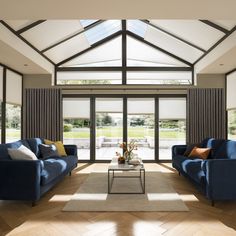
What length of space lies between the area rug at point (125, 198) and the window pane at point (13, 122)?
2598 mm

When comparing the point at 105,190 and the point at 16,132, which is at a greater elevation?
the point at 16,132

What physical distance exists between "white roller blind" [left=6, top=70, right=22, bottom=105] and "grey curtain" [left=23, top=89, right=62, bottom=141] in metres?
0.29

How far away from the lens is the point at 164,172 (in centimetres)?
634

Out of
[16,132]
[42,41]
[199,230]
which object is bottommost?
[199,230]

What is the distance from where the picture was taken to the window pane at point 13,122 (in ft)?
21.3

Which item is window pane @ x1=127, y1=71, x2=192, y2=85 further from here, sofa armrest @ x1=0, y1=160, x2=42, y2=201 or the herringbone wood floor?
sofa armrest @ x1=0, y1=160, x2=42, y2=201

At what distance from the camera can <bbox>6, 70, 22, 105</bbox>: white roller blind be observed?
6.46m

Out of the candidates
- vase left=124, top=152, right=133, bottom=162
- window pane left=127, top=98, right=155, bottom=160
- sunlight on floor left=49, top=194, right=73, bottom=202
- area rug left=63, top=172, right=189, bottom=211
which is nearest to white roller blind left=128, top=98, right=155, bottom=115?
window pane left=127, top=98, right=155, bottom=160

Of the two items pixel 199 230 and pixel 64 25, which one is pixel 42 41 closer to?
pixel 64 25

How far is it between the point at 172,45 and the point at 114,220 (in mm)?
5090

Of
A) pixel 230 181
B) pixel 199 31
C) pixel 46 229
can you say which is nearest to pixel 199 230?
pixel 230 181

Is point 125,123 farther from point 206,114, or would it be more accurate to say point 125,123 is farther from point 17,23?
point 17,23

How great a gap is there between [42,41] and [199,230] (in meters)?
4.98

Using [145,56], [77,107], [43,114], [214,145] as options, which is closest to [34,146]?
[43,114]
